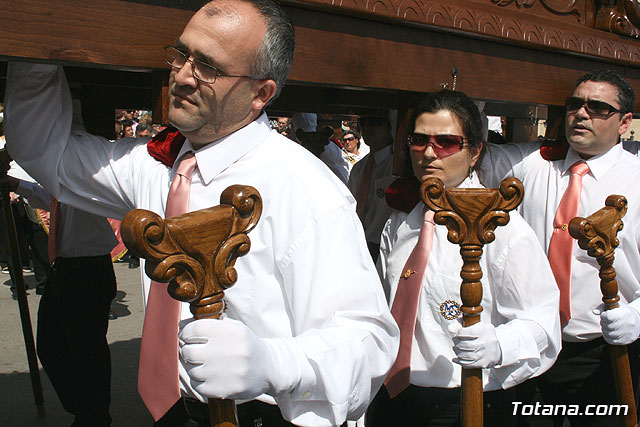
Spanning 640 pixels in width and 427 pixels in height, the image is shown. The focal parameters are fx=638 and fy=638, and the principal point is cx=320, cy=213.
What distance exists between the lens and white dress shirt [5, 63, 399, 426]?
1409 millimetres

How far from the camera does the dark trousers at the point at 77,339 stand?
3.53 m

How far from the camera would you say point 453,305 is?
7.23 ft

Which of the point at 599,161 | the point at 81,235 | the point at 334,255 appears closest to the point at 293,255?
the point at 334,255

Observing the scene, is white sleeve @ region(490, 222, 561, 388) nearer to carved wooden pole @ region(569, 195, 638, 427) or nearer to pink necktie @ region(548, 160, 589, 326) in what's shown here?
carved wooden pole @ region(569, 195, 638, 427)

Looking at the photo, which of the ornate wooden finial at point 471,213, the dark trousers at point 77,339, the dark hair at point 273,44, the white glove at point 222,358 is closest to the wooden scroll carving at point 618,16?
the ornate wooden finial at point 471,213

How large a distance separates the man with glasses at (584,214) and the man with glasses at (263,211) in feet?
4.14

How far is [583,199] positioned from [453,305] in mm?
1135

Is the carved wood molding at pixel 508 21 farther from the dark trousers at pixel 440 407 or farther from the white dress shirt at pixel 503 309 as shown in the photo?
the dark trousers at pixel 440 407

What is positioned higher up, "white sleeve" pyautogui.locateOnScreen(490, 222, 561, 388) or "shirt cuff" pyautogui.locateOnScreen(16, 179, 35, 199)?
"shirt cuff" pyautogui.locateOnScreen(16, 179, 35, 199)

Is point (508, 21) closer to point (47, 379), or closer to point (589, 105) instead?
point (589, 105)

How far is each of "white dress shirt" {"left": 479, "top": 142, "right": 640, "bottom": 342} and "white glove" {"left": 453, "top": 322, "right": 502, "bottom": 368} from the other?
927mm

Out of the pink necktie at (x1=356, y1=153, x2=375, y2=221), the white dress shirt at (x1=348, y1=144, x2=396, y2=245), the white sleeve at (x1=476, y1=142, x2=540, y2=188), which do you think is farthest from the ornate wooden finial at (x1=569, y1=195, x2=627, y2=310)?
the pink necktie at (x1=356, y1=153, x2=375, y2=221)

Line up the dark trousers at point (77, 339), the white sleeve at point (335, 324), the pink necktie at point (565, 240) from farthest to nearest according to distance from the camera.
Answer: the dark trousers at point (77, 339), the pink necktie at point (565, 240), the white sleeve at point (335, 324)

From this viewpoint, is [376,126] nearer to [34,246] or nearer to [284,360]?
[284,360]
